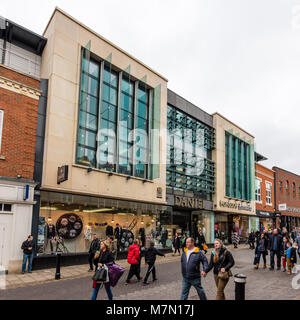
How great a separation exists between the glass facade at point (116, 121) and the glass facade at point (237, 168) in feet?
37.3

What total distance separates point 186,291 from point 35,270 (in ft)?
30.8

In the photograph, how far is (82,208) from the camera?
16.4m

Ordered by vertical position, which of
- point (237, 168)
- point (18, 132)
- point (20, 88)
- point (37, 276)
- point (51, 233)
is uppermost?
point (20, 88)

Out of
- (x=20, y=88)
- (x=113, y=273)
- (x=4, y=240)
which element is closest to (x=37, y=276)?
(x=4, y=240)

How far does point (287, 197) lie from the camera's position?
133ft

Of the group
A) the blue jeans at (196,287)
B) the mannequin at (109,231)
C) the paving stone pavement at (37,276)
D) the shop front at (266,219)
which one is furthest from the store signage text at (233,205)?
the blue jeans at (196,287)

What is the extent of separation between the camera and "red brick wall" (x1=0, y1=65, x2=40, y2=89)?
13.6 meters

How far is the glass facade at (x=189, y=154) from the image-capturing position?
22625 mm

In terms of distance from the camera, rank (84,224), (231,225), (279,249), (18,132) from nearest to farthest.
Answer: (279,249), (18,132), (84,224), (231,225)

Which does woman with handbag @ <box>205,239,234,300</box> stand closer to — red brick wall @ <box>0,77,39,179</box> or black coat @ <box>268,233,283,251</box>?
black coat @ <box>268,233,283,251</box>

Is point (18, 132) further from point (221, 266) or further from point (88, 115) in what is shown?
point (221, 266)

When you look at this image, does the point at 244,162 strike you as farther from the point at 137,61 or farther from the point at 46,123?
the point at 46,123

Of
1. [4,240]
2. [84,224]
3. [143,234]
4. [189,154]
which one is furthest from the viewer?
[189,154]

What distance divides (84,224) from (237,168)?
64.0 feet
